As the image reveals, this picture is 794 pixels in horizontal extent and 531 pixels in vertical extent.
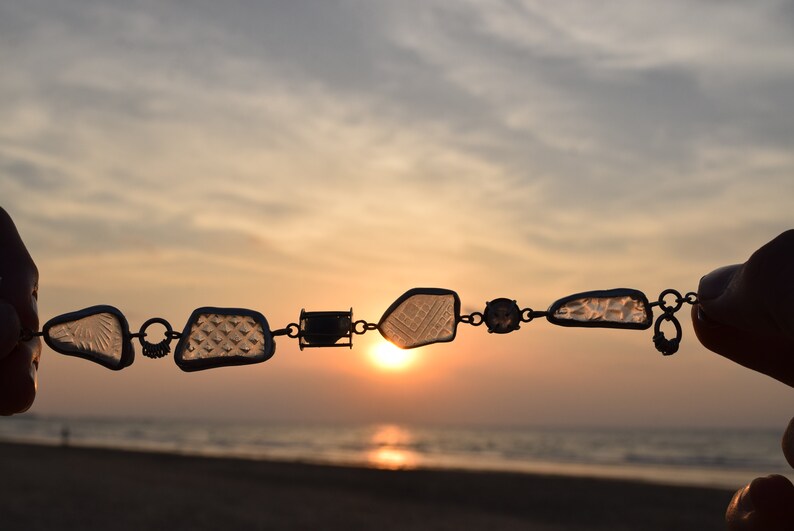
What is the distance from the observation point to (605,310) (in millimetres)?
1827

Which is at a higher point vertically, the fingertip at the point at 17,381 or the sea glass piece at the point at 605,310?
the sea glass piece at the point at 605,310

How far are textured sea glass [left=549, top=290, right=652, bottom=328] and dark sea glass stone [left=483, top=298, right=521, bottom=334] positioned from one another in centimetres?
9

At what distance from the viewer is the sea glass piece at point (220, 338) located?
1.91 m

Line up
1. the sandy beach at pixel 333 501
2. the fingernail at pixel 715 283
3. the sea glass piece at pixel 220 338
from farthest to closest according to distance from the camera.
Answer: the sandy beach at pixel 333 501 < the sea glass piece at pixel 220 338 < the fingernail at pixel 715 283

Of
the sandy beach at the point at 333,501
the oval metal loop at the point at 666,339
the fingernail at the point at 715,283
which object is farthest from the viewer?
the sandy beach at the point at 333,501

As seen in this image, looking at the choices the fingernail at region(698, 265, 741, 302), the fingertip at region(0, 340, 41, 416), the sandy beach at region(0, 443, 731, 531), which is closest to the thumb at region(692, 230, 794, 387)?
the fingernail at region(698, 265, 741, 302)

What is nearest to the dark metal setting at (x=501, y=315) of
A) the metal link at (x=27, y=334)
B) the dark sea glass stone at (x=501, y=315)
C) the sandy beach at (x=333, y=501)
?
the dark sea glass stone at (x=501, y=315)

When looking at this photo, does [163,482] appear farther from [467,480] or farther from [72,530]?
[467,480]

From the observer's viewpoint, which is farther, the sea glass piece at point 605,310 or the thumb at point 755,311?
the sea glass piece at point 605,310

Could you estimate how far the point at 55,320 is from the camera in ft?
6.40

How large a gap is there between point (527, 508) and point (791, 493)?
1705 centimetres

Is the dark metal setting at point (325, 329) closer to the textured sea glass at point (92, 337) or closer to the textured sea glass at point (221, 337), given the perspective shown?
the textured sea glass at point (221, 337)

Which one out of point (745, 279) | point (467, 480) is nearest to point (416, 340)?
point (745, 279)

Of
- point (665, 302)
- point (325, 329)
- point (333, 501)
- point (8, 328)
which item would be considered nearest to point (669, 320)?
point (665, 302)
